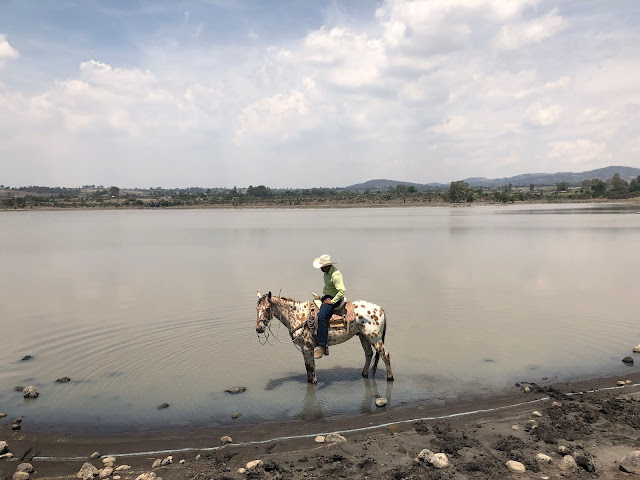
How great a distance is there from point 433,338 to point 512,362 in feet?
7.30

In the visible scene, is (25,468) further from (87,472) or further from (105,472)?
(105,472)

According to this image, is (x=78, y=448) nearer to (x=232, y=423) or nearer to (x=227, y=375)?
(x=232, y=423)

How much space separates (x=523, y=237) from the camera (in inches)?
1419

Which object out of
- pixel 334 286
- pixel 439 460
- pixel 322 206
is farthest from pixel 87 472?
pixel 322 206

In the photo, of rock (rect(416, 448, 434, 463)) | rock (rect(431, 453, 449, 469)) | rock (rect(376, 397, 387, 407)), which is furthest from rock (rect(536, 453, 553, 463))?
rock (rect(376, 397, 387, 407))

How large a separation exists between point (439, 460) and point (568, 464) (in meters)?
1.54

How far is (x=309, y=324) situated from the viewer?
8.75 m

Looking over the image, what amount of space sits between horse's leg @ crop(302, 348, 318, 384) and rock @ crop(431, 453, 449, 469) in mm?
3341

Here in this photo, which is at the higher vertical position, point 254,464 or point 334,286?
point 334,286

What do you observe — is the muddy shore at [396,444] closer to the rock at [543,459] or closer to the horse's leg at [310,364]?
the rock at [543,459]

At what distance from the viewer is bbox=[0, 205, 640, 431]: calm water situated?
8.47 meters

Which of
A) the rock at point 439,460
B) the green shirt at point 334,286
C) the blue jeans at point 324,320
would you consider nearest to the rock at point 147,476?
the rock at point 439,460

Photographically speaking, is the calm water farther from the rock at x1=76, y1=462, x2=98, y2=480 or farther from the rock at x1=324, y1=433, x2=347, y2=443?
the rock at x1=76, y1=462, x2=98, y2=480

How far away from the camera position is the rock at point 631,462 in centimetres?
548
